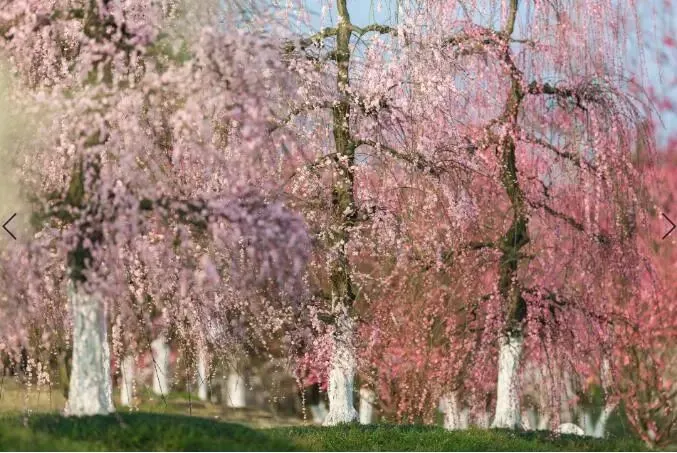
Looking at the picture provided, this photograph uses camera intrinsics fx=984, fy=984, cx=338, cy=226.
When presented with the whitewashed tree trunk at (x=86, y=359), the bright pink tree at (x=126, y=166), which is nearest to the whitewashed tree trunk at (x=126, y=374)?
the whitewashed tree trunk at (x=86, y=359)

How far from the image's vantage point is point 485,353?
559 inches

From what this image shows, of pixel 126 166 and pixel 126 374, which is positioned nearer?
pixel 126 166

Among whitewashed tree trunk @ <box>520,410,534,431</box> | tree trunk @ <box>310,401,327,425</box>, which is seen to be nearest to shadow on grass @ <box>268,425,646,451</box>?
whitewashed tree trunk @ <box>520,410,534,431</box>

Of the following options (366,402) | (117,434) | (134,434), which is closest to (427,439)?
(134,434)

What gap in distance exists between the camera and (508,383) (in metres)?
15.2

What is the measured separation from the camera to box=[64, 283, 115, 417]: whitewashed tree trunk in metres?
9.94

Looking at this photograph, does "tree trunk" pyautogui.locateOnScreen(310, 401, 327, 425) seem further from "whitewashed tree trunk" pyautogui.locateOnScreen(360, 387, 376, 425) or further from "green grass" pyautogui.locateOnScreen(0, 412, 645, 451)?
"green grass" pyautogui.locateOnScreen(0, 412, 645, 451)

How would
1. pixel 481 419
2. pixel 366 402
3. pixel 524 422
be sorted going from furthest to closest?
pixel 366 402 < pixel 524 422 < pixel 481 419

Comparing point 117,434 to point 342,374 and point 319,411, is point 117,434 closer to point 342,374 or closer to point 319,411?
point 342,374

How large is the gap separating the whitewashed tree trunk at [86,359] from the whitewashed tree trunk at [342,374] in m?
5.05

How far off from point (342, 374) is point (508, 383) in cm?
258

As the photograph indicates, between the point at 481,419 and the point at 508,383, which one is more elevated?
the point at 508,383

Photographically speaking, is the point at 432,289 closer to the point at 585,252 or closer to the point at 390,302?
the point at 390,302

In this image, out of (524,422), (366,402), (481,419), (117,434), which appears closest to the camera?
(117,434)
